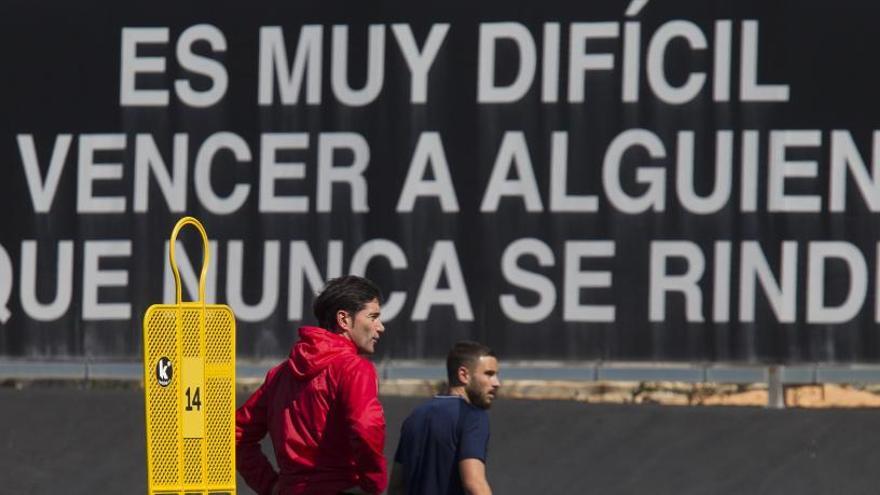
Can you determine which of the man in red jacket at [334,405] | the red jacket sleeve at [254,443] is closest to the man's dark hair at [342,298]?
the man in red jacket at [334,405]

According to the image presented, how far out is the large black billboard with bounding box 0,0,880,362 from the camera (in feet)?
40.6

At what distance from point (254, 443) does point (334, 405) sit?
0.71 m

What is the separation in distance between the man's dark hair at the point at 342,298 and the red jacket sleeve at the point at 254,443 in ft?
1.32

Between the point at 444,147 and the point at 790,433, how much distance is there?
321 centimetres

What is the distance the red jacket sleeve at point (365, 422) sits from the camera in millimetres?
6121

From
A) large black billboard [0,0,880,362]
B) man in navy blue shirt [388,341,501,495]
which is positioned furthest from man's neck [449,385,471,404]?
large black billboard [0,0,880,362]

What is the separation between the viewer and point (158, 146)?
13539 mm

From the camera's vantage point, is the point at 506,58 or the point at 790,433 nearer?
the point at 790,433

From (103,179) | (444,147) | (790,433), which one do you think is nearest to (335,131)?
(444,147)

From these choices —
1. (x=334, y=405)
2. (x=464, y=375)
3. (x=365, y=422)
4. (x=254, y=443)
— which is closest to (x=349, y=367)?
(x=334, y=405)

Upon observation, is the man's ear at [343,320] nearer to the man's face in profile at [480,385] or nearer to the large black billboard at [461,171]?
the man's face in profile at [480,385]

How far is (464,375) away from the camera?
23.7 feet

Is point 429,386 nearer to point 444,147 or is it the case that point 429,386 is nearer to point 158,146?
point 444,147

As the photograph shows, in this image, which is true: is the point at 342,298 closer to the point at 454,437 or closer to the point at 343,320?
the point at 343,320
